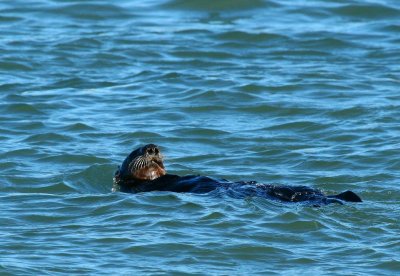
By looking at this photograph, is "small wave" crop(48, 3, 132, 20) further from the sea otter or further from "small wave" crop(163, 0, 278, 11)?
the sea otter

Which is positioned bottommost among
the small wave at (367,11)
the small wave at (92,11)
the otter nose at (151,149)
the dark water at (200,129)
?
the dark water at (200,129)

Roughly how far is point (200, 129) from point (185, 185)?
8.75 feet

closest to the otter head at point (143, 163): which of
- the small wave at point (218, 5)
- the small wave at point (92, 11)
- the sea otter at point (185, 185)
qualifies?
the sea otter at point (185, 185)

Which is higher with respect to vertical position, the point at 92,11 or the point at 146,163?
the point at 92,11

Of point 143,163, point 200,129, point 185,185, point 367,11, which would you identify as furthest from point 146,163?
point 367,11

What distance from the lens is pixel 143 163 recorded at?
9453 mm

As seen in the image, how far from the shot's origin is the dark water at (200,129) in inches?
311

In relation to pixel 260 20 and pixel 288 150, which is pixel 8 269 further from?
pixel 260 20

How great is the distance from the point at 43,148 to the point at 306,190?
3.40 metres

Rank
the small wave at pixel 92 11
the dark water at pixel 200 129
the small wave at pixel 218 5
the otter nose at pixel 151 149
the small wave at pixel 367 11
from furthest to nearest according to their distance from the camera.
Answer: the small wave at pixel 218 5 → the small wave at pixel 367 11 → the small wave at pixel 92 11 → the otter nose at pixel 151 149 → the dark water at pixel 200 129

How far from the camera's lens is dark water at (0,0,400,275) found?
7.90 metres

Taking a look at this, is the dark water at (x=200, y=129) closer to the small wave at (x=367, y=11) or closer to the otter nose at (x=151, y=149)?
the small wave at (x=367, y=11)

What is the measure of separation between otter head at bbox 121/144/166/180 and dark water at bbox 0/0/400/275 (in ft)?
1.00

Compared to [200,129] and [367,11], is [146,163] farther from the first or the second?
[367,11]
